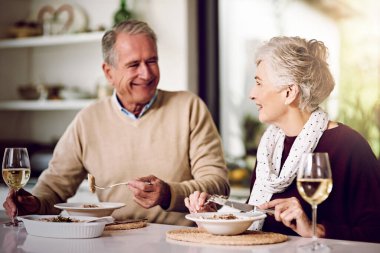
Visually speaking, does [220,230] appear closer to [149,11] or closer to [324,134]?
[324,134]

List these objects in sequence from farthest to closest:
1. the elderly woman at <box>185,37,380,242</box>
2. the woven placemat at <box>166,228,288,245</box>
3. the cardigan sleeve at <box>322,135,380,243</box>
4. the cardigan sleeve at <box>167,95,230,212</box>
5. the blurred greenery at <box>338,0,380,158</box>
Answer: the blurred greenery at <box>338,0,380,158</box> → the cardigan sleeve at <box>167,95,230,212</box> → the elderly woman at <box>185,37,380,242</box> → the cardigan sleeve at <box>322,135,380,243</box> → the woven placemat at <box>166,228,288,245</box>

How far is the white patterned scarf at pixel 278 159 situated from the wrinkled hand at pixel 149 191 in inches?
13.3

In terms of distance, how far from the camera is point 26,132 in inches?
218

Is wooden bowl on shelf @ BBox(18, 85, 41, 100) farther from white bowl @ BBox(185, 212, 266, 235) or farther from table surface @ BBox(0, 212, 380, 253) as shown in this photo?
white bowl @ BBox(185, 212, 266, 235)

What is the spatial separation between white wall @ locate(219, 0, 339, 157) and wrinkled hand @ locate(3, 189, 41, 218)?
214 centimetres

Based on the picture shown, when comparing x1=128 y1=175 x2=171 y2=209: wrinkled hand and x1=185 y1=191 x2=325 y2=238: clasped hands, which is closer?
x1=185 y1=191 x2=325 y2=238: clasped hands

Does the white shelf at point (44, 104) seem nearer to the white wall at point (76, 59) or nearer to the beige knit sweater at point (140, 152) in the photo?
the white wall at point (76, 59)

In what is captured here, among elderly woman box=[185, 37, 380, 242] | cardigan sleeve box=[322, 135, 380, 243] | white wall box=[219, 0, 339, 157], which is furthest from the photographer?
white wall box=[219, 0, 339, 157]

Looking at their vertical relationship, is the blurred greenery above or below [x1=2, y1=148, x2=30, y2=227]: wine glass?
above

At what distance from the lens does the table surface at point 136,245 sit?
191 centimetres

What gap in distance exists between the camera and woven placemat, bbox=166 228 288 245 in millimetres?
1981

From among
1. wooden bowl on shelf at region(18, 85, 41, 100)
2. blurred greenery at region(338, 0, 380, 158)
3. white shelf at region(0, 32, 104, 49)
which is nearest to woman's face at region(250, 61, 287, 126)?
blurred greenery at region(338, 0, 380, 158)

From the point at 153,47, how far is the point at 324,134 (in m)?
0.97

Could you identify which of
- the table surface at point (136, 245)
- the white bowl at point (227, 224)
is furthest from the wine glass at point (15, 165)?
the white bowl at point (227, 224)
